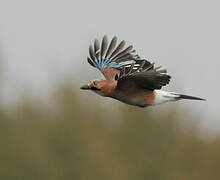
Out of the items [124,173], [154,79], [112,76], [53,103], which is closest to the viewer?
[154,79]

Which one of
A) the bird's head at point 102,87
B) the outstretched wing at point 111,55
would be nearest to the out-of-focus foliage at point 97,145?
the outstretched wing at point 111,55

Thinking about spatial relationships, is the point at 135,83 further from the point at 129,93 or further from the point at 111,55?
the point at 111,55

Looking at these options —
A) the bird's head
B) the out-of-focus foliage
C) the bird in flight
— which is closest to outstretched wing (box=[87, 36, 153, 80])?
the bird in flight

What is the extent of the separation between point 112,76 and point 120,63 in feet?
2.02

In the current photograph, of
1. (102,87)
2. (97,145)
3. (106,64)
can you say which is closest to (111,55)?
(106,64)

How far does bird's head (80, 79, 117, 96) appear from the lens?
61.9ft

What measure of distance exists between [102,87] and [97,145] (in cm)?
1104

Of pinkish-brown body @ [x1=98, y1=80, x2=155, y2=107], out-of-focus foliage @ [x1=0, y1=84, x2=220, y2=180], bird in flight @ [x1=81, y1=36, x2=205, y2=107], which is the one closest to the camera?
bird in flight @ [x1=81, y1=36, x2=205, y2=107]

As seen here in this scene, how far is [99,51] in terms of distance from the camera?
2034cm

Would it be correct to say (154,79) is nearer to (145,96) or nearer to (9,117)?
(145,96)

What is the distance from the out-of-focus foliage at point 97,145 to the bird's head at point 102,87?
396 inches

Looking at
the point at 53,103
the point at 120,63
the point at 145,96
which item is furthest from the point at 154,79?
the point at 53,103

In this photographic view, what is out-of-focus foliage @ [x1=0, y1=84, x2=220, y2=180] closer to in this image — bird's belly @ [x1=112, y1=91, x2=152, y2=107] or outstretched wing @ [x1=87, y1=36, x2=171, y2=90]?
outstretched wing @ [x1=87, y1=36, x2=171, y2=90]

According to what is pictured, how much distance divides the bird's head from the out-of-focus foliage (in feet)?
33.0
